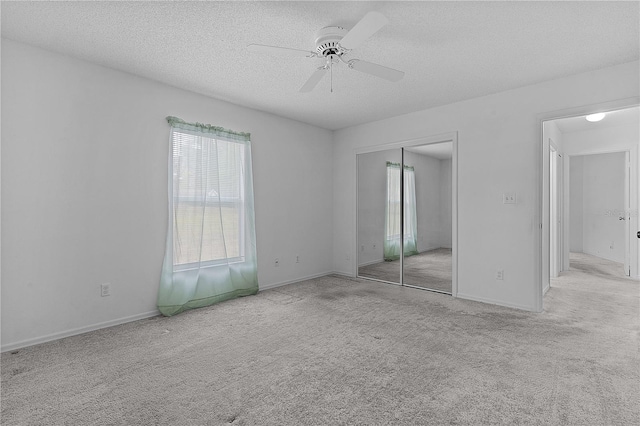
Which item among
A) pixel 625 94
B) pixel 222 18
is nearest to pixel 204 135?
pixel 222 18

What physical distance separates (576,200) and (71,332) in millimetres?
9142

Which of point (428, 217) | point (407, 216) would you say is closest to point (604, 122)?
point (428, 217)

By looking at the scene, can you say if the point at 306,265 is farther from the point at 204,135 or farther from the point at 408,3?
the point at 408,3

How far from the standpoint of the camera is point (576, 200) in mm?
7102

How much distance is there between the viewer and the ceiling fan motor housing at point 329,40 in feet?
7.68

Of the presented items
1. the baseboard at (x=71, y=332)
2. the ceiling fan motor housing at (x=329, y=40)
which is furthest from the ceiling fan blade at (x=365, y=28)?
the baseboard at (x=71, y=332)

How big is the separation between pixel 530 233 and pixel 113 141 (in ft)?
14.9

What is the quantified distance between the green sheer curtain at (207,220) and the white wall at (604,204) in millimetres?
7042

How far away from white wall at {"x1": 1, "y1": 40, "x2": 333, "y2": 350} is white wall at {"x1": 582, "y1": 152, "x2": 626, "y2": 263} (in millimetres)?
7520

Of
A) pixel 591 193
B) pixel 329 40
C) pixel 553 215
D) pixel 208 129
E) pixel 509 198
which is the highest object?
pixel 329 40

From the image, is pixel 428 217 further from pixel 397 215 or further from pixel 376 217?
pixel 376 217

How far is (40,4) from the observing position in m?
2.15

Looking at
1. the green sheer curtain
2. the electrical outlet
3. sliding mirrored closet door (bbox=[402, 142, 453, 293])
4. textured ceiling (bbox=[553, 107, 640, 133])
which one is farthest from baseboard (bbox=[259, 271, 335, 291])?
textured ceiling (bbox=[553, 107, 640, 133])

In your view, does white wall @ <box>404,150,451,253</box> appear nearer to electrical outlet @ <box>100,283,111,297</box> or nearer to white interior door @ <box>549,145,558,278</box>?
white interior door @ <box>549,145,558,278</box>
